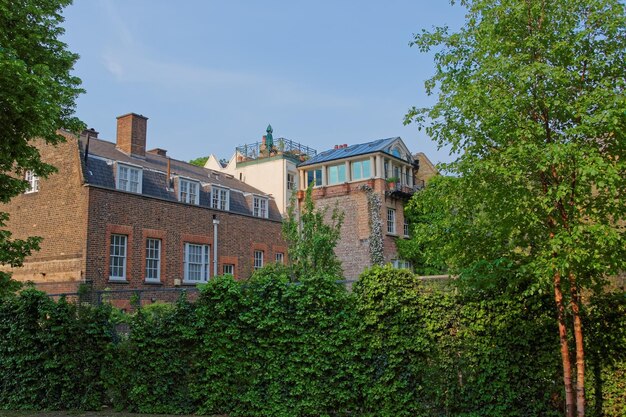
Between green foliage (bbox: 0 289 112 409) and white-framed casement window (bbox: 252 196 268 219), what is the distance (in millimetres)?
21045

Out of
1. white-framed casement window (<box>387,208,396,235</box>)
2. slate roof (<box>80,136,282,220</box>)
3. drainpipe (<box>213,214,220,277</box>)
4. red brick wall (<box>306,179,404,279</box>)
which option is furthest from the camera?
white-framed casement window (<box>387,208,396,235</box>)

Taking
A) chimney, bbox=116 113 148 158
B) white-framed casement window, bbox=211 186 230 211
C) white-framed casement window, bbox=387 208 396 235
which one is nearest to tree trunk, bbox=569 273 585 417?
white-framed casement window, bbox=211 186 230 211

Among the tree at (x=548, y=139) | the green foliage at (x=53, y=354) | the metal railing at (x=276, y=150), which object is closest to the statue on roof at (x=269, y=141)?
the metal railing at (x=276, y=150)

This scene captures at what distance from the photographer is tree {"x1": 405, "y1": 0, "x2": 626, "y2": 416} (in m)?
7.29

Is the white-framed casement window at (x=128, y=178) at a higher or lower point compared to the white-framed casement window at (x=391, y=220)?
higher

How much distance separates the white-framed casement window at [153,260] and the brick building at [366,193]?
10.6m

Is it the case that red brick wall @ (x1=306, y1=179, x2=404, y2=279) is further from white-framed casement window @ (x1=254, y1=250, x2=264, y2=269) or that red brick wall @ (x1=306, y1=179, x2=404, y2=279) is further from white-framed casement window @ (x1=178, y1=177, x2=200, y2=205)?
white-framed casement window @ (x1=178, y1=177, x2=200, y2=205)

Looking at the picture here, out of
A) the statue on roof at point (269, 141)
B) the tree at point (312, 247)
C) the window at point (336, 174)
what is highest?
the statue on roof at point (269, 141)

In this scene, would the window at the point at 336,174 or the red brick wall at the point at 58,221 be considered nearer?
the red brick wall at the point at 58,221

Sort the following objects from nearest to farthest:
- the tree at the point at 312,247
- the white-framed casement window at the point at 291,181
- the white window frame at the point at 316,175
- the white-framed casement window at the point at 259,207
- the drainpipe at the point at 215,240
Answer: the tree at the point at 312,247
the drainpipe at the point at 215,240
the white-framed casement window at the point at 259,207
the white window frame at the point at 316,175
the white-framed casement window at the point at 291,181

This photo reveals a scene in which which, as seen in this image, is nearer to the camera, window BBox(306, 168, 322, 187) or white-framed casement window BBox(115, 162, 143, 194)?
white-framed casement window BBox(115, 162, 143, 194)

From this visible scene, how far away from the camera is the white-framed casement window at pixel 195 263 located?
28.7 meters

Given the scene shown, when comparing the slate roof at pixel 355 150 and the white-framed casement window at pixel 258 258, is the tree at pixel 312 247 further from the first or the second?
the slate roof at pixel 355 150

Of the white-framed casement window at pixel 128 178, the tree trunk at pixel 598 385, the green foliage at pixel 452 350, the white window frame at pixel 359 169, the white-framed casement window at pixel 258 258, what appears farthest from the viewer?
the white window frame at pixel 359 169
